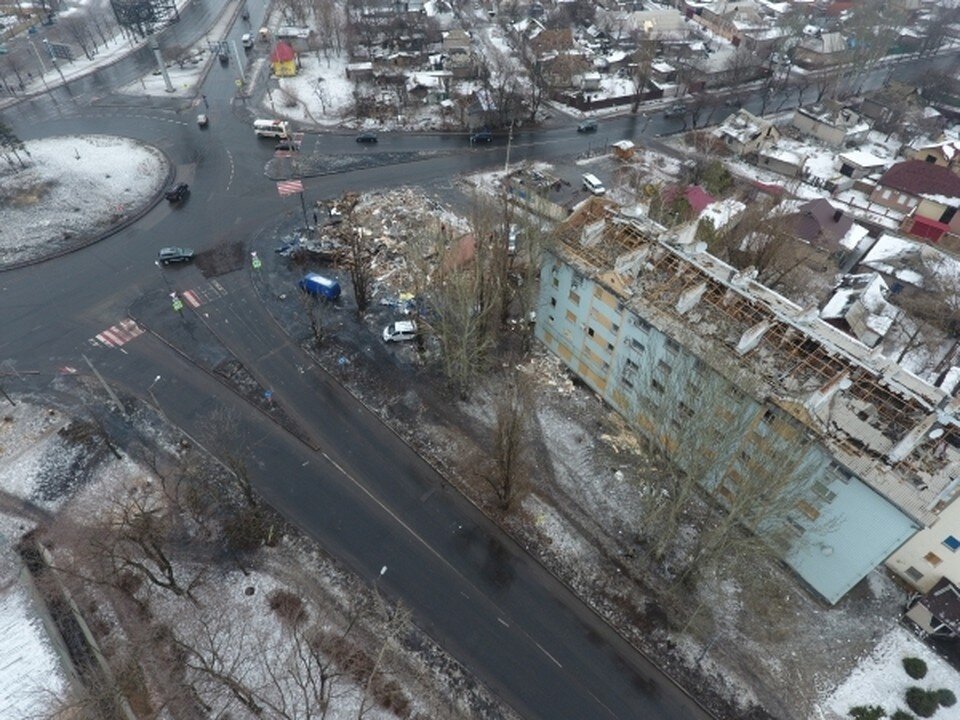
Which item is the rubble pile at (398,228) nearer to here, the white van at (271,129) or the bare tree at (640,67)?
the white van at (271,129)

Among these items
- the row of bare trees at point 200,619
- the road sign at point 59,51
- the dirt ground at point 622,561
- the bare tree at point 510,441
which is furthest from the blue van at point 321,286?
the road sign at point 59,51

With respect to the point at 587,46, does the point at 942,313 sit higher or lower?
lower

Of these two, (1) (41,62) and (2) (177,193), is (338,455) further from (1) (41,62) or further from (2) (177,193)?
(1) (41,62)

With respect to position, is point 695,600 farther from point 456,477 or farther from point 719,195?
point 719,195

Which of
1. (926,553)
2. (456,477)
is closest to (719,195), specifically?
(926,553)

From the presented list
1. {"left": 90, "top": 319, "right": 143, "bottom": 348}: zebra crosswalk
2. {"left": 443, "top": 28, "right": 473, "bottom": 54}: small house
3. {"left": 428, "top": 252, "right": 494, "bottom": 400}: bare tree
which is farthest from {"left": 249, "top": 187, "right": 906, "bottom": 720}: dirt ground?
{"left": 443, "top": 28, "right": 473, "bottom": 54}: small house

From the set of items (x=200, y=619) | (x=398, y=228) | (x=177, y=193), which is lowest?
(x=200, y=619)

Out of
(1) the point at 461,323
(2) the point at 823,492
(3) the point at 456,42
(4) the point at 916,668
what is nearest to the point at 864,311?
(2) the point at 823,492
